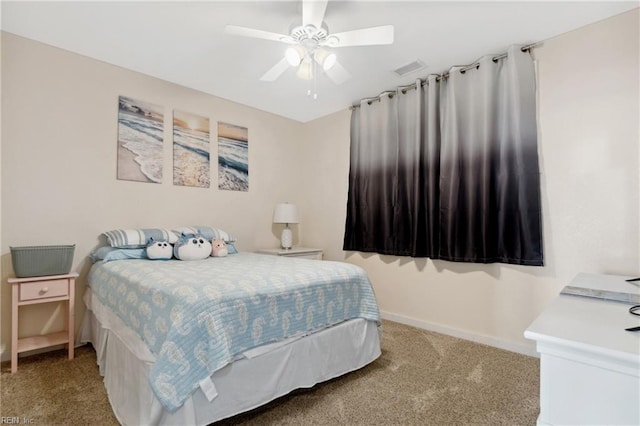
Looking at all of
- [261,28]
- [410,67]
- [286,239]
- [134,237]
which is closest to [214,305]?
[134,237]

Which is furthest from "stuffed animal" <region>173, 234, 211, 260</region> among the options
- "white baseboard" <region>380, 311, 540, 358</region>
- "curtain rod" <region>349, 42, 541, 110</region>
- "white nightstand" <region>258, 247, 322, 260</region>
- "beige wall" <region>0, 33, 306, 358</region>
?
"curtain rod" <region>349, 42, 541, 110</region>

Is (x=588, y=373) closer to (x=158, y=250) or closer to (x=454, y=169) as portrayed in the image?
(x=454, y=169)

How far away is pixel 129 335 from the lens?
5.77 ft

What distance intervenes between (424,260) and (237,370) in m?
2.16

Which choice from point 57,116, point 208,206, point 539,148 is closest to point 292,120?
point 208,206

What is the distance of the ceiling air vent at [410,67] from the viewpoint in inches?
110

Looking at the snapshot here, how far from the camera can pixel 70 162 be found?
8.70ft

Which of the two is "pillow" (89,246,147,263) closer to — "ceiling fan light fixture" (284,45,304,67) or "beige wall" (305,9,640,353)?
"ceiling fan light fixture" (284,45,304,67)

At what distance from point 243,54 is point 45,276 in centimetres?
226

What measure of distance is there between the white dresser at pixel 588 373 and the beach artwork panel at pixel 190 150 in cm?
324

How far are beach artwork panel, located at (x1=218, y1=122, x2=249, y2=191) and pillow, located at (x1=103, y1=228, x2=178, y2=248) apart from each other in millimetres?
971

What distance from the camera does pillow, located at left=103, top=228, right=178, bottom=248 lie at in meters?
2.61

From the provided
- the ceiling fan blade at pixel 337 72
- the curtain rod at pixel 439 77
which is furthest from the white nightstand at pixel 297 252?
the ceiling fan blade at pixel 337 72

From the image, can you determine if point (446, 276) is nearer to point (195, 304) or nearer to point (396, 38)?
point (396, 38)
